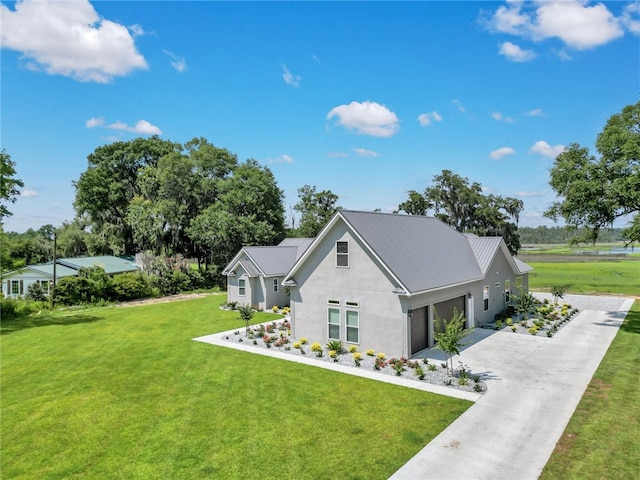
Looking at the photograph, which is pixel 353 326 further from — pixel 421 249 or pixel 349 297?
pixel 421 249

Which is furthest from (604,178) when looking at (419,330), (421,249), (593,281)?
(593,281)

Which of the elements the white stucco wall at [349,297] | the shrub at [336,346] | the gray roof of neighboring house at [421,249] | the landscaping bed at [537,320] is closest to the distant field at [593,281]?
the landscaping bed at [537,320]

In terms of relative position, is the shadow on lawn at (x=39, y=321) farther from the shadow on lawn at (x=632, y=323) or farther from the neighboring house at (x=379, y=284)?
the shadow on lawn at (x=632, y=323)

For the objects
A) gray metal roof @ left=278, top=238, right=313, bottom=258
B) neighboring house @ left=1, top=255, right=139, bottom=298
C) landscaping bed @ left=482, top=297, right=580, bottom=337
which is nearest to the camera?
landscaping bed @ left=482, top=297, right=580, bottom=337

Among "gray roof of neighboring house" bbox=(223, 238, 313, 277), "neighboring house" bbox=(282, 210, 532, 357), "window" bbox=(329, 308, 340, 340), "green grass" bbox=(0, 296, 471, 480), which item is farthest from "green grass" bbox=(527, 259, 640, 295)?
"green grass" bbox=(0, 296, 471, 480)

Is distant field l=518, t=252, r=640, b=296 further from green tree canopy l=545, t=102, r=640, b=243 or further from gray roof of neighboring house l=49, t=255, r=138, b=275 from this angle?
gray roof of neighboring house l=49, t=255, r=138, b=275

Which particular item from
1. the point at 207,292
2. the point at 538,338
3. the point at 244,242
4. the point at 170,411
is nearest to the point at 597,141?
the point at 538,338
